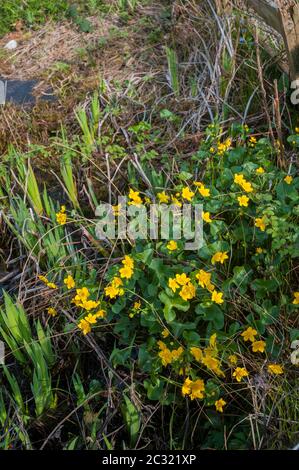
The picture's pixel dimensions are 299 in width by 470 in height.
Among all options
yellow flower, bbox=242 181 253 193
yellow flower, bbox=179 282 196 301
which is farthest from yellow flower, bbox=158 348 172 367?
yellow flower, bbox=242 181 253 193

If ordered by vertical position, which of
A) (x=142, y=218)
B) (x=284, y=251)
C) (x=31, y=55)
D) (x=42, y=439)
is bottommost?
(x=42, y=439)

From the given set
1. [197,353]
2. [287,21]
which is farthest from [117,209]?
[287,21]

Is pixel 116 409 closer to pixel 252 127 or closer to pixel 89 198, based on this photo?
pixel 89 198

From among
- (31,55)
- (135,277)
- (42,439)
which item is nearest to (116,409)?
(42,439)

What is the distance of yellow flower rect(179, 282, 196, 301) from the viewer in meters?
2.00

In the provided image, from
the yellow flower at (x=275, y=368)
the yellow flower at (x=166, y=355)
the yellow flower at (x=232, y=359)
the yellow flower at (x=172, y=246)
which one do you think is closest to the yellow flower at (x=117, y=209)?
the yellow flower at (x=172, y=246)

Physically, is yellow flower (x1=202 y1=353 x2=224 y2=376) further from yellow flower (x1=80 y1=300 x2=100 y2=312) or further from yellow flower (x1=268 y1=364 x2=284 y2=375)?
yellow flower (x1=80 y1=300 x2=100 y2=312)

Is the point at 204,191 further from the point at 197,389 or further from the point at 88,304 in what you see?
the point at 197,389

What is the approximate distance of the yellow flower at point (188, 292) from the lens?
2.00 metres

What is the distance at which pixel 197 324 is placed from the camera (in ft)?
7.05

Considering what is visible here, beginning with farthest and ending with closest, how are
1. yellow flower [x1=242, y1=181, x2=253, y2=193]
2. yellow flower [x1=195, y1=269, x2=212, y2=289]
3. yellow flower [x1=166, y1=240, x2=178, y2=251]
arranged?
1. yellow flower [x1=242, y1=181, x2=253, y2=193]
2. yellow flower [x1=166, y1=240, x2=178, y2=251]
3. yellow flower [x1=195, y1=269, x2=212, y2=289]

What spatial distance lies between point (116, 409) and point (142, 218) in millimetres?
726

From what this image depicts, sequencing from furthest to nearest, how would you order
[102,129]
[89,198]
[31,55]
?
[31,55], [102,129], [89,198]

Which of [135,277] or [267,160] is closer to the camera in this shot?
[135,277]
